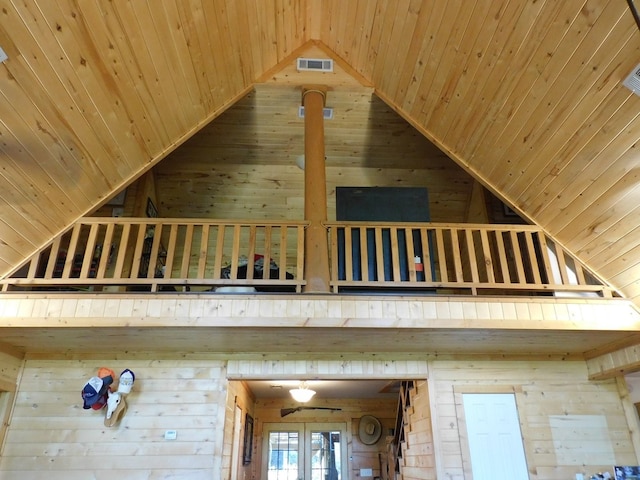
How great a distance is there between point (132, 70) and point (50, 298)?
1950mm

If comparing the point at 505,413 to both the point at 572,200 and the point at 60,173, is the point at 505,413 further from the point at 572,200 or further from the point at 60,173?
the point at 60,173

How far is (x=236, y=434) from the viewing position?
17.6 ft

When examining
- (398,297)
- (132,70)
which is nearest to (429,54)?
(398,297)

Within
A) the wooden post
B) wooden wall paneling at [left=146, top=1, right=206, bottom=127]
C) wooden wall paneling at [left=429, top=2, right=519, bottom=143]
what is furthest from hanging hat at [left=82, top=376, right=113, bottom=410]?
wooden wall paneling at [left=429, top=2, right=519, bottom=143]

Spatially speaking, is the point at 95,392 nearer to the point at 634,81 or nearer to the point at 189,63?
the point at 189,63

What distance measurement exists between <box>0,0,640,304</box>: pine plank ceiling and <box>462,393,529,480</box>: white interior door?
5.18ft

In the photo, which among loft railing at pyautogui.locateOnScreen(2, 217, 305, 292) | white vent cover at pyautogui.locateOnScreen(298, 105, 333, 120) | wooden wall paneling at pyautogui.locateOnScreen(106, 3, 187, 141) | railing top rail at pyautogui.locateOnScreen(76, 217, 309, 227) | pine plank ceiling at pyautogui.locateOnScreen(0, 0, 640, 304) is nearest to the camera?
pine plank ceiling at pyautogui.locateOnScreen(0, 0, 640, 304)

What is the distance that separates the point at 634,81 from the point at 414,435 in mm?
4017

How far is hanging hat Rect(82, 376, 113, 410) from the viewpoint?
4152 mm

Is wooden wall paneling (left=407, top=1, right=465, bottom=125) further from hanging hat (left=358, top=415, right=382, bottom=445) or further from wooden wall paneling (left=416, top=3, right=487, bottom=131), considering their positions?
hanging hat (left=358, top=415, right=382, bottom=445)

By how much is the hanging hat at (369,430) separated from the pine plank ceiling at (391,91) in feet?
16.6

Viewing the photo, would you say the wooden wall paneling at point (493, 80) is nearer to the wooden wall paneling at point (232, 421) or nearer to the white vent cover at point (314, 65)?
the white vent cover at point (314, 65)

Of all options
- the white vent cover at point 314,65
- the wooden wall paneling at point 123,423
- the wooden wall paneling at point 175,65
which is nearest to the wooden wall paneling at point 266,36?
the white vent cover at point 314,65

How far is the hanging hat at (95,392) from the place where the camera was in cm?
415
